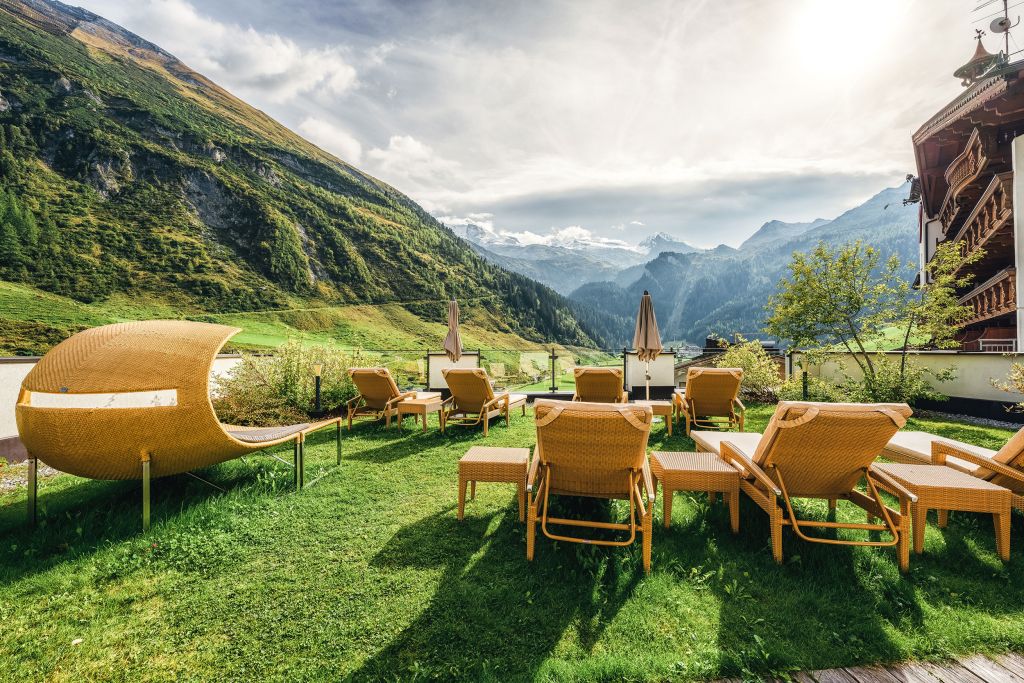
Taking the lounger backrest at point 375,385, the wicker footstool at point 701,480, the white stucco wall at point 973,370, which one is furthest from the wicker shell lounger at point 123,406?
the white stucco wall at point 973,370

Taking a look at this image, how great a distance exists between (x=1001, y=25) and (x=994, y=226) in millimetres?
11439

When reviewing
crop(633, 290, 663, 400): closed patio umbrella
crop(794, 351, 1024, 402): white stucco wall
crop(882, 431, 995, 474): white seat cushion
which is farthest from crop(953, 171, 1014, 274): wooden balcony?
crop(882, 431, 995, 474): white seat cushion

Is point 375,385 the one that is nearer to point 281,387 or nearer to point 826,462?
point 281,387

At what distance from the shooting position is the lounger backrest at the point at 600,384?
720 centimetres

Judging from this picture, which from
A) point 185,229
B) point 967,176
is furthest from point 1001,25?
point 185,229

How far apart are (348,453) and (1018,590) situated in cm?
606

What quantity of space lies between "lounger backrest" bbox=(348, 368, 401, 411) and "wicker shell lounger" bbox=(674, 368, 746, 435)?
16.1 ft

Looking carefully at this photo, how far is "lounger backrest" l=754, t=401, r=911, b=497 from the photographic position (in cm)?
263

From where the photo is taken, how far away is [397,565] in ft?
9.25

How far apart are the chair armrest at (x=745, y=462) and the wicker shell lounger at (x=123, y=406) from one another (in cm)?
395

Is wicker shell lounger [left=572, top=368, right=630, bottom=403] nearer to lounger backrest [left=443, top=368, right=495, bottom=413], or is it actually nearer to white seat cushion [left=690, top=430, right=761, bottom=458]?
lounger backrest [left=443, top=368, right=495, bottom=413]

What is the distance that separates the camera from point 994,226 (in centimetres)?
1602

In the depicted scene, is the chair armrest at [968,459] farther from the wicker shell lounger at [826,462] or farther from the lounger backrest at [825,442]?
the lounger backrest at [825,442]

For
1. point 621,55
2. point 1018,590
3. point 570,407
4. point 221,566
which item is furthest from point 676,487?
point 621,55
